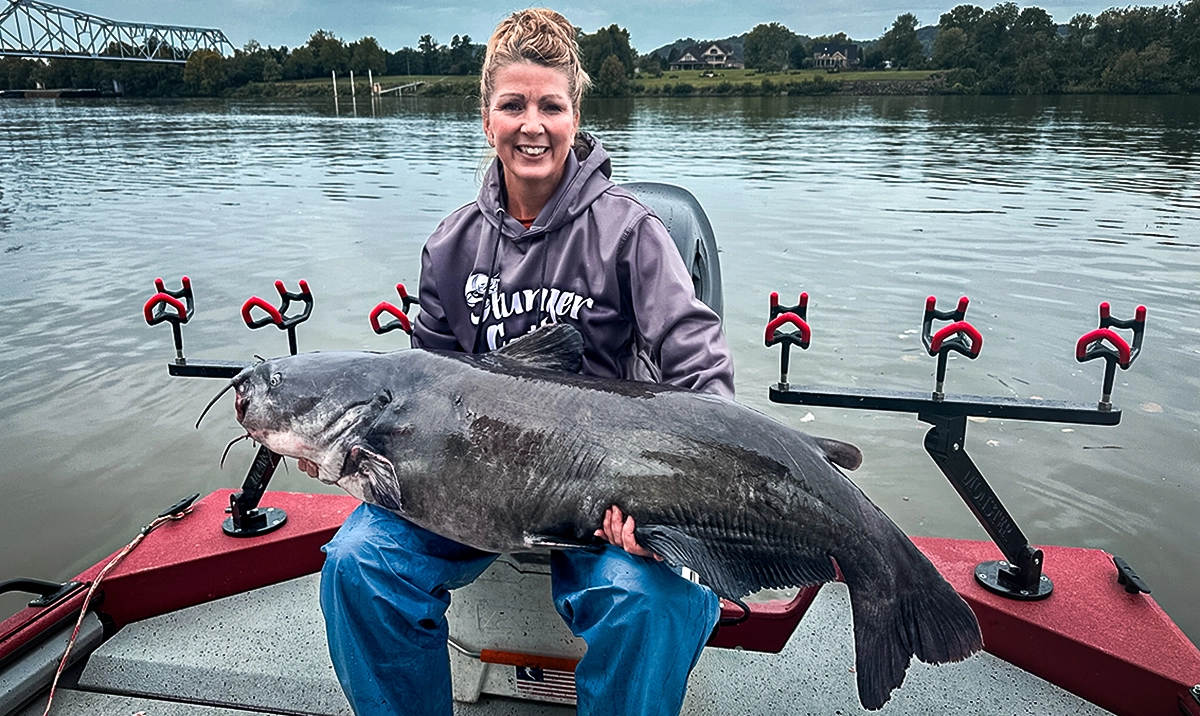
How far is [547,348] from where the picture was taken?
7.56 ft

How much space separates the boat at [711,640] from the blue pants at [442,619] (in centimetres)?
40

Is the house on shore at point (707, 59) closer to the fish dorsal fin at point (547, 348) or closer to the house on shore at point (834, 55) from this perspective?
the house on shore at point (834, 55)

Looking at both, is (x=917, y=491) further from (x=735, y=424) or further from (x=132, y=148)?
(x=132, y=148)

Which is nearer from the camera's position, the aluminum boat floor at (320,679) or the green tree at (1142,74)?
the aluminum boat floor at (320,679)

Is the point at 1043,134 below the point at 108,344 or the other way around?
the other way around

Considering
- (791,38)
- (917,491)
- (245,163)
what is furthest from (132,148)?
(791,38)

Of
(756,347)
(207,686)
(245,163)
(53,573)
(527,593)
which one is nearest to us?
(527,593)

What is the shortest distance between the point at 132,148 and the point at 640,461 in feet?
106

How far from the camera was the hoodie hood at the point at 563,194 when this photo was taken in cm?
269

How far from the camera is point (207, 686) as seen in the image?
2.89m

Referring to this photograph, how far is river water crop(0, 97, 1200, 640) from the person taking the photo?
5207 millimetres

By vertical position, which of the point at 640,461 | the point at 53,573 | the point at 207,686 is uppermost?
the point at 640,461

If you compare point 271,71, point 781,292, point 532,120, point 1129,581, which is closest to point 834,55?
point 271,71

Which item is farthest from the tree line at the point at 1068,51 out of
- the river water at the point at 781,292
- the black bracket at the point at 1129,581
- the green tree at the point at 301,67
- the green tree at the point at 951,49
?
the green tree at the point at 301,67
